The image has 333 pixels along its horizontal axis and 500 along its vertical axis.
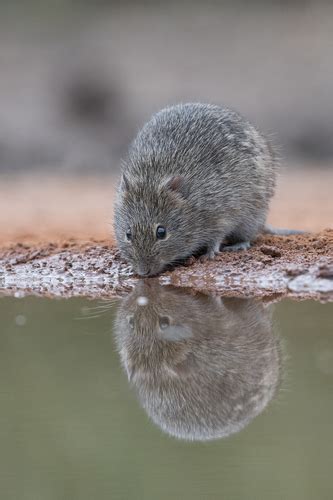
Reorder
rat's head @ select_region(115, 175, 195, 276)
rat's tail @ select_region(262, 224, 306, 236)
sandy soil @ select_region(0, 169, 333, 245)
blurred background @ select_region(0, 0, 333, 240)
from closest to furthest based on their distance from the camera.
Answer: rat's head @ select_region(115, 175, 195, 276) → rat's tail @ select_region(262, 224, 306, 236) → sandy soil @ select_region(0, 169, 333, 245) → blurred background @ select_region(0, 0, 333, 240)

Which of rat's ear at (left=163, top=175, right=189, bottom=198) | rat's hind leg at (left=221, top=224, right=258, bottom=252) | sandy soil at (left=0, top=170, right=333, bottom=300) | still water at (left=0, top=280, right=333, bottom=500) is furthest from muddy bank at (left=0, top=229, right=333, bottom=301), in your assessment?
rat's ear at (left=163, top=175, right=189, bottom=198)

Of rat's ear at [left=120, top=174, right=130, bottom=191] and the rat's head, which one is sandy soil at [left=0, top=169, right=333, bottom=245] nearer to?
rat's ear at [left=120, top=174, right=130, bottom=191]

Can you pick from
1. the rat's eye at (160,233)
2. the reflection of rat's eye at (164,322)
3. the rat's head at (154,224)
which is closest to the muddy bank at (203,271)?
the rat's head at (154,224)

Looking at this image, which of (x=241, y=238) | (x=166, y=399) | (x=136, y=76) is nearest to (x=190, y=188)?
(x=241, y=238)

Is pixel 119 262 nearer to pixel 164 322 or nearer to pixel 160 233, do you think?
pixel 160 233

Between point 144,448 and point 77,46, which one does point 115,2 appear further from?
point 144,448

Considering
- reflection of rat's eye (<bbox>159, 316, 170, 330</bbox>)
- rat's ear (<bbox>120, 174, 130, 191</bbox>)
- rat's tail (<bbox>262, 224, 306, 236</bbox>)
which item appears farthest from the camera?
rat's tail (<bbox>262, 224, 306, 236</bbox>)
